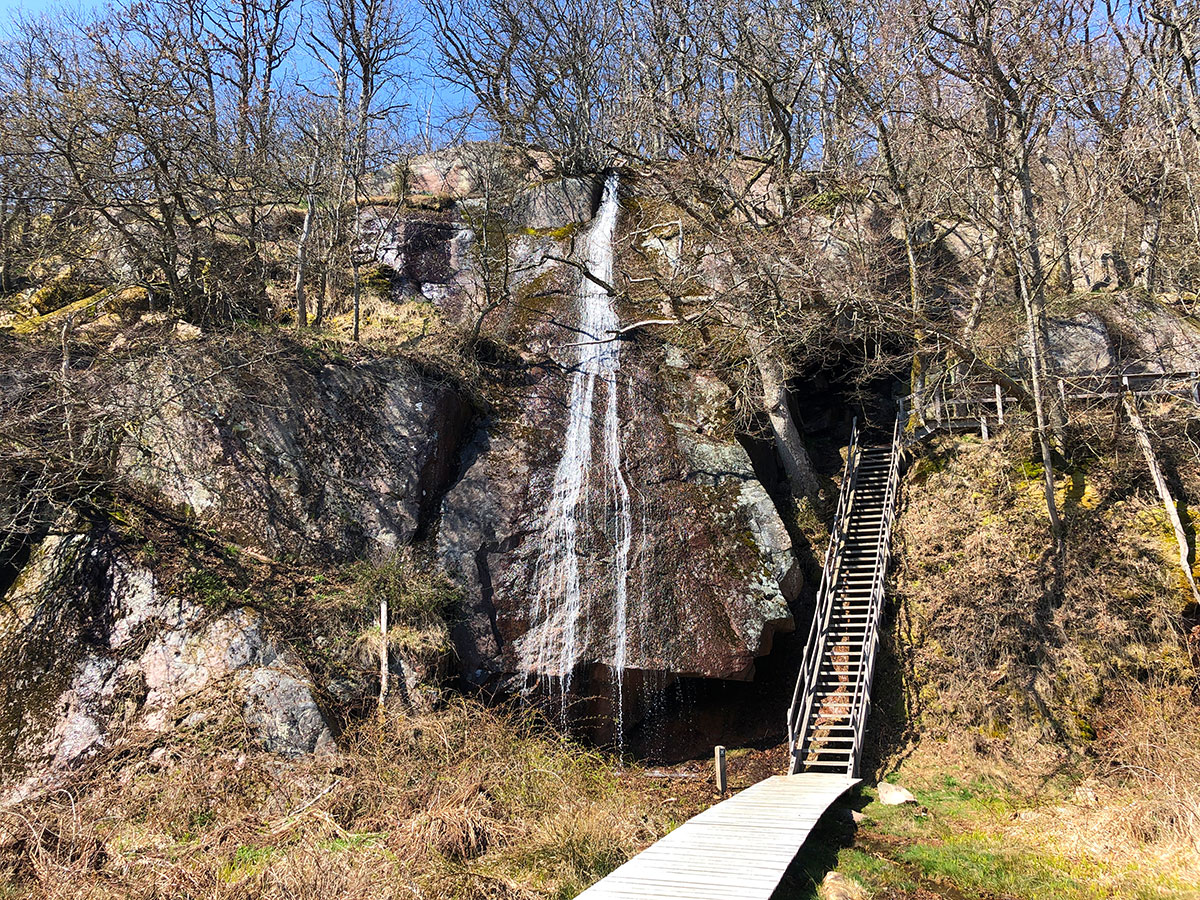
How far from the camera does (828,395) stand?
18359 mm

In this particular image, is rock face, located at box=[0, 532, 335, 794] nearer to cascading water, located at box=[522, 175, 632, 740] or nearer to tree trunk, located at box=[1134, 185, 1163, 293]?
cascading water, located at box=[522, 175, 632, 740]

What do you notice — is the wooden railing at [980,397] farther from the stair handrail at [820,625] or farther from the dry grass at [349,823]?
the dry grass at [349,823]

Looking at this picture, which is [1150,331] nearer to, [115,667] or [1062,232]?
[1062,232]

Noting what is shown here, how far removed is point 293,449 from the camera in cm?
1320

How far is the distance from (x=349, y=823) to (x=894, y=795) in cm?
657

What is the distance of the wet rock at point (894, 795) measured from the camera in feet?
32.2

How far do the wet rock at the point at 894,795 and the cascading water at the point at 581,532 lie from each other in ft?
12.1

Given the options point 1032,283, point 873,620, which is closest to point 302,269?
point 873,620

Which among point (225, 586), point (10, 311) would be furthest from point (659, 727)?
point (10, 311)

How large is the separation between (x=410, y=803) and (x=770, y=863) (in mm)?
3745

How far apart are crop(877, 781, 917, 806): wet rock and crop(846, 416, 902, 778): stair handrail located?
48 cm

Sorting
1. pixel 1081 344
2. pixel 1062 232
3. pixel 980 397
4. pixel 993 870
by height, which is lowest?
pixel 993 870

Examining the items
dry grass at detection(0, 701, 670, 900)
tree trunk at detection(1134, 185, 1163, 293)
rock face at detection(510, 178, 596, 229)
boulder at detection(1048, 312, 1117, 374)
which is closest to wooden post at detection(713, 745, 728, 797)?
dry grass at detection(0, 701, 670, 900)

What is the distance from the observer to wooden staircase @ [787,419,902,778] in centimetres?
1118
